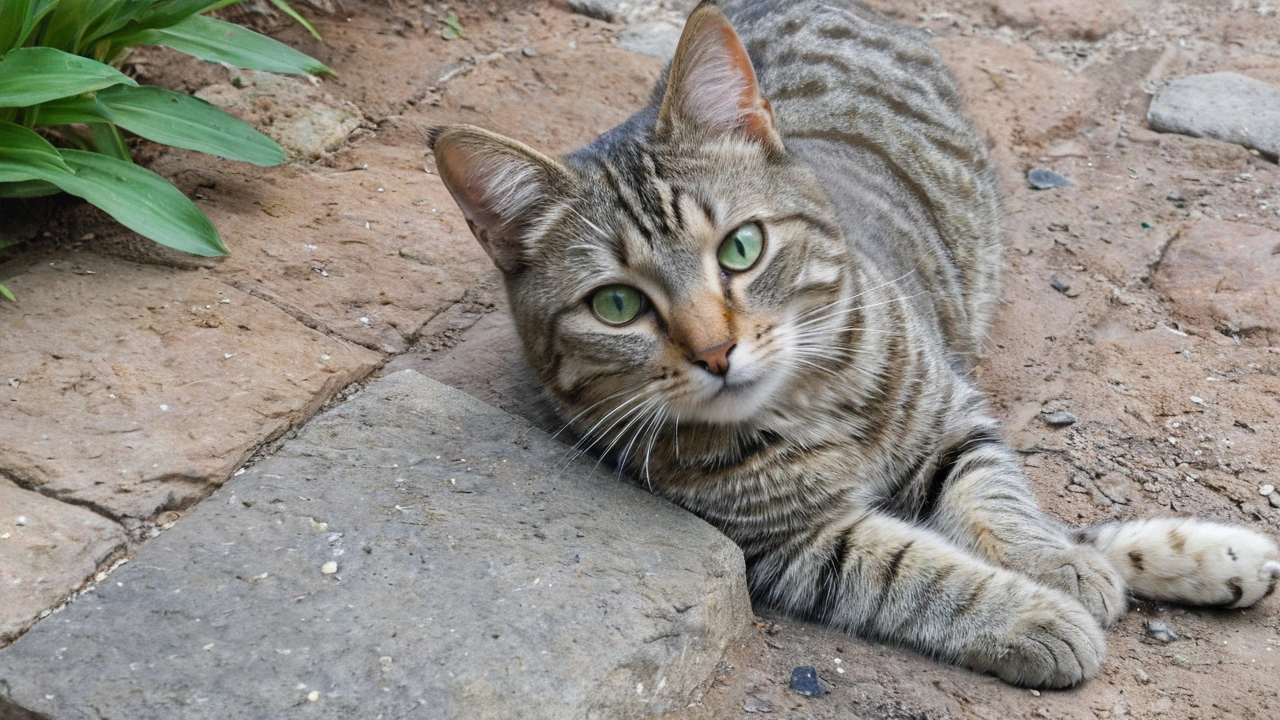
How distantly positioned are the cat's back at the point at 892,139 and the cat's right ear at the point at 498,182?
1091mm

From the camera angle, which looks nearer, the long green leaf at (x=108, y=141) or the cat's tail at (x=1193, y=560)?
the cat's tail at (x=1193, y=560)

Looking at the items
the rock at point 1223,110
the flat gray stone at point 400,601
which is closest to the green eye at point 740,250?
the flat gray stone at point 400,601

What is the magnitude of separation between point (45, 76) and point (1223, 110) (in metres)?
4.53

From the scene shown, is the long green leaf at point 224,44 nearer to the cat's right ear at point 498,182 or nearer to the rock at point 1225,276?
the cat's right ear at point 498,182

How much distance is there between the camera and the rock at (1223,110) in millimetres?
4469

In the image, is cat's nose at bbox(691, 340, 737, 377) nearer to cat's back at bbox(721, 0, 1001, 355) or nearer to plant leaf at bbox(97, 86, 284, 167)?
cat's back at bbox(721, 0, 1001, 355)

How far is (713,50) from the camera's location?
2.55 metres

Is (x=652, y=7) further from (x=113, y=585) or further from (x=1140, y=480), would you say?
(x=113, y=585)

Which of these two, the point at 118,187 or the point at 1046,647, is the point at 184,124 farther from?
the point at 1046,647

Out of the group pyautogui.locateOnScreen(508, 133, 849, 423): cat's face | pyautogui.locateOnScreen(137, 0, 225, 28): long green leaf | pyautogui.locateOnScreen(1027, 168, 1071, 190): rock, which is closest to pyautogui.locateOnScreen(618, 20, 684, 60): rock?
pyautogui.locateOnScreen(1027, 168, 1071, 190): rock

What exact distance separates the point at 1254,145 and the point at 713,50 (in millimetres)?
3053

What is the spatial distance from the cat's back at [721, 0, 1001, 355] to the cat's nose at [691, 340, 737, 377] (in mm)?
1168

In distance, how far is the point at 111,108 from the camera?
3.20 meters

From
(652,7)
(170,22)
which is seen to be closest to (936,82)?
(652,7)
